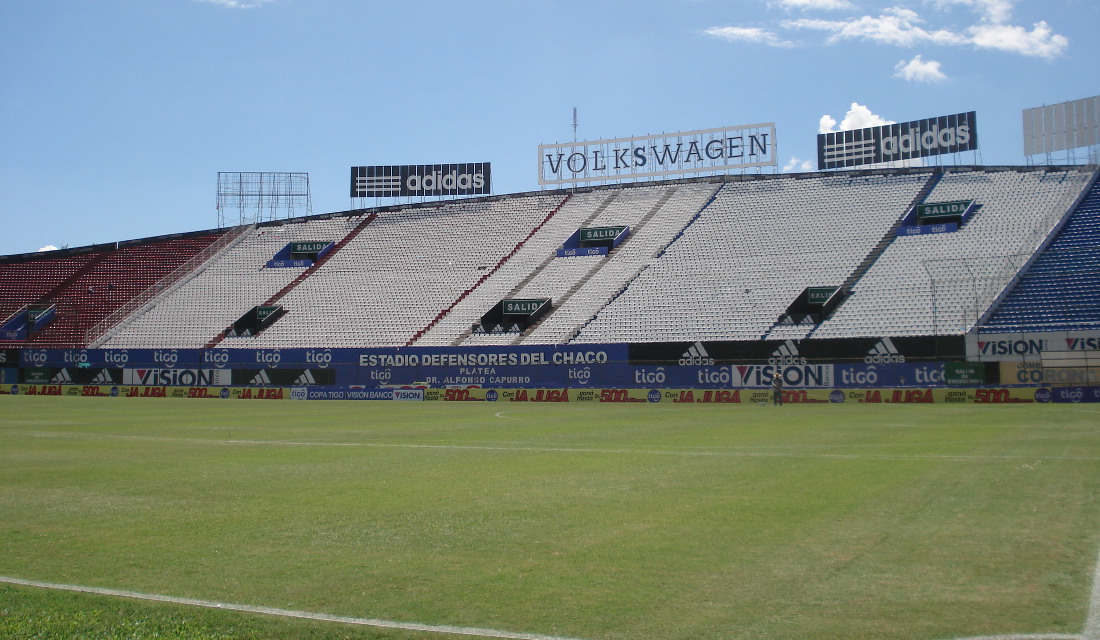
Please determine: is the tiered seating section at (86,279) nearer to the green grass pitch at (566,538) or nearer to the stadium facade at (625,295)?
the stadium facade at (625,295)

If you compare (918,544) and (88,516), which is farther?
(88,516)

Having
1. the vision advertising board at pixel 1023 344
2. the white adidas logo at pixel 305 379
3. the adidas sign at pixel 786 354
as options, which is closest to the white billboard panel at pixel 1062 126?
the vision advertising board at pixel 1023 344

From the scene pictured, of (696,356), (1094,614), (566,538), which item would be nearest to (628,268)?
(696,356)

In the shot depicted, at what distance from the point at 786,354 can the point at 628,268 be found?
57.6ft

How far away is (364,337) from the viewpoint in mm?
59312

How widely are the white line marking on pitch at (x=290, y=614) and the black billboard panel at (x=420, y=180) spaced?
74.6m

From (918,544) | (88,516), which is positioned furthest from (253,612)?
(918,544)

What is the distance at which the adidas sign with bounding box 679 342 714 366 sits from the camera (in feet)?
159

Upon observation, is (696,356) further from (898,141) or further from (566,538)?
(566,538)

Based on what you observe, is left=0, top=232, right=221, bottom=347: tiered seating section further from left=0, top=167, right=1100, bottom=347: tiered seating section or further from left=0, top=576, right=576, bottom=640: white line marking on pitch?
left=0, top=576, right=576, bottom=640: white line marking on pitch

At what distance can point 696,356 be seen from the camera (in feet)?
159

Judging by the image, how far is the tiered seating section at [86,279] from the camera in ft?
220

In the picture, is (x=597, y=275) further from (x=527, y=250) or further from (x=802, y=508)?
(x=802, y=508)

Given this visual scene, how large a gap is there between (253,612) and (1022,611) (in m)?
5.66
